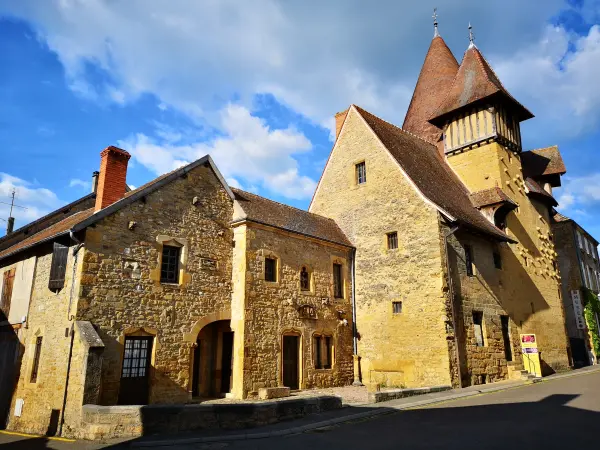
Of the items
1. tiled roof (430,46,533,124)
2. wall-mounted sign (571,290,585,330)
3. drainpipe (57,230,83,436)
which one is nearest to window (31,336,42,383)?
drainpipe (57,230,83,436)

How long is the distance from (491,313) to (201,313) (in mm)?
10391

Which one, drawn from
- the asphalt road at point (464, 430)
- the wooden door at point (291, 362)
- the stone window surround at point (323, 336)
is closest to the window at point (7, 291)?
the asphalt road at point (464, 430)

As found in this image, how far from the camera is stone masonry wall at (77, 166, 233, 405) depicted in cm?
1067

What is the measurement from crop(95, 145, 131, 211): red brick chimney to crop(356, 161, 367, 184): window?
933 cm

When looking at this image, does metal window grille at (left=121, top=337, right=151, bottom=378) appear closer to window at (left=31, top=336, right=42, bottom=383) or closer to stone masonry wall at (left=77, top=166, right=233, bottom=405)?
stone masonry wall at (left=77, top=166, right=233, bottom=405)

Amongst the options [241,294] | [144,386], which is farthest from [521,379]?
[144,386]

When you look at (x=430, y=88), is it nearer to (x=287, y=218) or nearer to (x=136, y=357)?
(x=287, y=218)

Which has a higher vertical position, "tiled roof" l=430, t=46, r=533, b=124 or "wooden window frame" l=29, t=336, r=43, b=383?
"tiled roof" l=430, t=46, r=533, b=124

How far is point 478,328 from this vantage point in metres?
15.4

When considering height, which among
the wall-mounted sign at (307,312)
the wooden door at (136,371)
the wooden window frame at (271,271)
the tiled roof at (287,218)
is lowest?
the wooden door at (136,371)

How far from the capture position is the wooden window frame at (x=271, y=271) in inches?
559

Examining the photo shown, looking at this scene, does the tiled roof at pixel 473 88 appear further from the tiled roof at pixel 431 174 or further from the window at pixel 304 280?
the window at pixel 304 280

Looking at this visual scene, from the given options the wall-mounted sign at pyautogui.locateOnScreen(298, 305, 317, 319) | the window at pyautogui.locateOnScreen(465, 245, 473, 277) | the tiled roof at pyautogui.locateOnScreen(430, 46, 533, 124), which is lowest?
the wall-mounted sign at pyautogui.locateOnScreen(298, 305, 317, 319)

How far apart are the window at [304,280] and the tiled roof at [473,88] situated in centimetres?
1022
